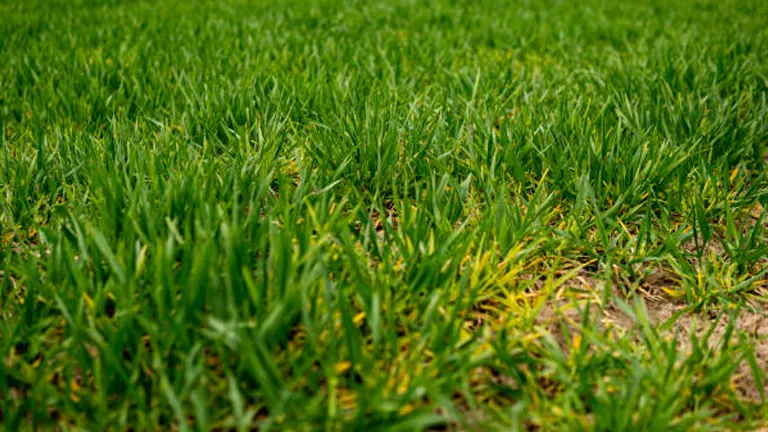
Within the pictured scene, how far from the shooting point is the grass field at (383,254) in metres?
1.07

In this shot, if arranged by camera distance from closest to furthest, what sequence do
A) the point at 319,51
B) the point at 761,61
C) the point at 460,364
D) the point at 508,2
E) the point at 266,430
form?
the point at 266,430 → the point at 460,364 → the point at 761,61 → the point at 319,51 → the point at 508,2

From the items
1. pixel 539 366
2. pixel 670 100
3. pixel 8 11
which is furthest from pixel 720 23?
pixel 8 11

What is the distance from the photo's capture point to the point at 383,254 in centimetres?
134

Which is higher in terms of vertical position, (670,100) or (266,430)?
(670,100)

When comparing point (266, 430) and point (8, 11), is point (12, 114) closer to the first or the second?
point (266, 430)

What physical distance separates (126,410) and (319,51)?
2.79 m

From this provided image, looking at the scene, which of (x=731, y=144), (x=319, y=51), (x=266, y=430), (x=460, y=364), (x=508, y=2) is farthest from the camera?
(x=508, y=2)

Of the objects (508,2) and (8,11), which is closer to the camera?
(8,11)

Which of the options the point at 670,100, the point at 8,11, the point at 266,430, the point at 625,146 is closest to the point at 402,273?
the point at 266,430

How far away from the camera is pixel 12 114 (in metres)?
2.47

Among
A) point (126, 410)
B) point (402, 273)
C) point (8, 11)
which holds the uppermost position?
point (402, 273)

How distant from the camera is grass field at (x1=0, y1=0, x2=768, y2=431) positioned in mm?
1069

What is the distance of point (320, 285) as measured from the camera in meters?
1.23

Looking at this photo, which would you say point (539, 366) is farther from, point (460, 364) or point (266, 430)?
point (266, 430)
